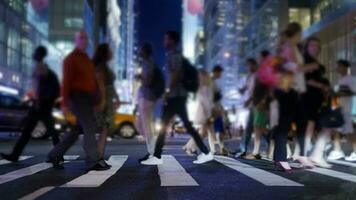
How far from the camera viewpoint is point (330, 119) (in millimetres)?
8836

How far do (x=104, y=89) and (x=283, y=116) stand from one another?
2.56 m

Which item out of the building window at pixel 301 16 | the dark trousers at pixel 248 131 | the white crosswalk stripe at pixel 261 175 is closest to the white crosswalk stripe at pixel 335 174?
the white crosswalk stripe at pixel 261 175

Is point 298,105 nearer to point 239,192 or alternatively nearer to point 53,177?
point 239,192

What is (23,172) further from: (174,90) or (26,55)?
(26,55)

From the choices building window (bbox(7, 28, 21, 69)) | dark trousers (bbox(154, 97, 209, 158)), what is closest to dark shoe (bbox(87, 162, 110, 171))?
dark trousers (bbox(154, 97, 209, 158))

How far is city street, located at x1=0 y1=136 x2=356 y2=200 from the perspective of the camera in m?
5.39

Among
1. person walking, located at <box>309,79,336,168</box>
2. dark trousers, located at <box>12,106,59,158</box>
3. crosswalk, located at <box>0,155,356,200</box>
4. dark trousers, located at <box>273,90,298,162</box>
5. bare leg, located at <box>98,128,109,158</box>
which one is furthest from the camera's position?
dark trousers, located at <box>12,106,59,158</box>

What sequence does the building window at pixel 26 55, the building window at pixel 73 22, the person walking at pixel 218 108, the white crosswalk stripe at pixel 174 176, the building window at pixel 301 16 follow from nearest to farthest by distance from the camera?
the white crosswalk stripe at pixel 174 176 → the person walking at pixel 218 108 → the building window at pixel 26 55 → the building window at pixel 301 16 → the building window at pixel 73 22

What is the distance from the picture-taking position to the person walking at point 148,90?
9.09 metres

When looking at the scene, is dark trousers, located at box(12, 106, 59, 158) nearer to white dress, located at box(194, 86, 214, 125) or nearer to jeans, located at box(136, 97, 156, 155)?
jeans, located at box(136, 97, 156, 155)

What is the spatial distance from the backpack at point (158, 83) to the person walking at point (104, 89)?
2.17ft

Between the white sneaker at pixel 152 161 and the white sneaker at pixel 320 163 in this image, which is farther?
the white sneaker at pixel 152 161

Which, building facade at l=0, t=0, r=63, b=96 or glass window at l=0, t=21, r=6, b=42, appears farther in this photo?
building facade at l=0, t=0, r=63, b=96

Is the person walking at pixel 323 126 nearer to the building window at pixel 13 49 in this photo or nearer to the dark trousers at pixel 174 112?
the dark trousers at pixel 174 112
